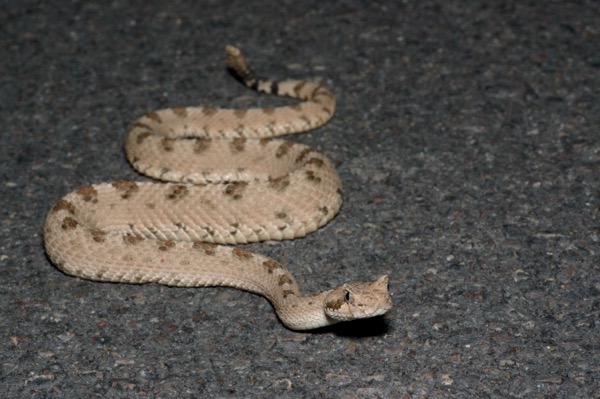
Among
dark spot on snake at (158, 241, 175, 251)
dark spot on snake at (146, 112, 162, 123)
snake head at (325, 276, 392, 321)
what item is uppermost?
snake head at (325, 276, 392, 321)

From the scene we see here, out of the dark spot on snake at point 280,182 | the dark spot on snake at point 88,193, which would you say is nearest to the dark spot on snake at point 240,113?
the dark spot on snake at point 280,182

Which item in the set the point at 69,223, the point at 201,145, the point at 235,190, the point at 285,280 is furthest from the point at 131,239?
the point at 201,145

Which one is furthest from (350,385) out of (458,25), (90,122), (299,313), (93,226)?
(458,25)

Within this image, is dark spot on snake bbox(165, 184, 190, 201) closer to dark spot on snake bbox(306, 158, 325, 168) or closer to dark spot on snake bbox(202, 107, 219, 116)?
dark spot on snake bbox(306, 158, 325, 168)

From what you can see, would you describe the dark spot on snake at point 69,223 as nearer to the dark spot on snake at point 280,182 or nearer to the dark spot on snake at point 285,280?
the dark spot on snake at point 280,182

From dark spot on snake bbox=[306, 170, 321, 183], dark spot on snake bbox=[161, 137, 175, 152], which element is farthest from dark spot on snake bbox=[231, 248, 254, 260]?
dark spot on snake bbox=[161, 137, 175, 152]

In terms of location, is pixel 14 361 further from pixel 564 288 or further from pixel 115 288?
pixel 564 288
